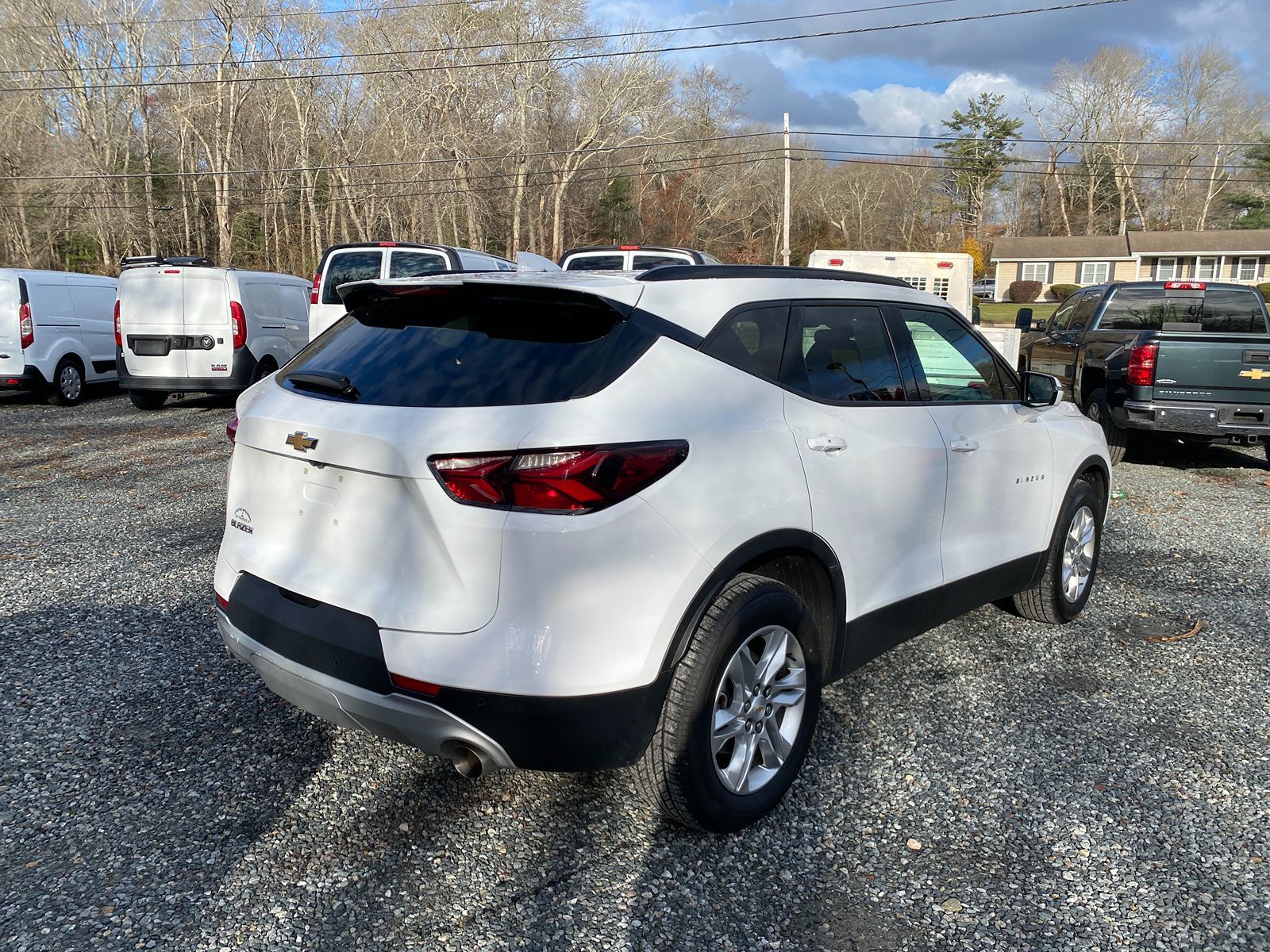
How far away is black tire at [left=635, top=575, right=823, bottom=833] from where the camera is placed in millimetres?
2660

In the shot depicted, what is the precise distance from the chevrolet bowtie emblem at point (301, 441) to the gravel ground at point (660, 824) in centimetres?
124

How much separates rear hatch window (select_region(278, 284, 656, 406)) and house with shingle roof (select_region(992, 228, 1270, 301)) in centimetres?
6525

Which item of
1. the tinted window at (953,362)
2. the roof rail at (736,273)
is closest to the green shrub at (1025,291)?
the tinted window at (953,362)

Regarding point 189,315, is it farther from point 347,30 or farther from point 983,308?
point 983,308

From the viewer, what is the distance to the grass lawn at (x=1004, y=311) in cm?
4212

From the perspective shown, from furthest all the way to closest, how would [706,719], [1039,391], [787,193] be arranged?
[787,193]
[1039,391]
[706,719]

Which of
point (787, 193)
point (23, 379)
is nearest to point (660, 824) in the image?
point (23, 379)

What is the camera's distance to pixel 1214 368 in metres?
8.19

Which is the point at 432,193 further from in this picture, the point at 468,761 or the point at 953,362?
the point at 468,761

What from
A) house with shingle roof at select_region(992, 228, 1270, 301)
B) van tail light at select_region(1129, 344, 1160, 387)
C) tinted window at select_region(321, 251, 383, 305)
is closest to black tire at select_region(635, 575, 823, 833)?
van tail light at select_region(1129, 344, 1160, 387)

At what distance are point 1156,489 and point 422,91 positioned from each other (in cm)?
4201

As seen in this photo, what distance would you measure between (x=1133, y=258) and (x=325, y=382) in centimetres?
6969

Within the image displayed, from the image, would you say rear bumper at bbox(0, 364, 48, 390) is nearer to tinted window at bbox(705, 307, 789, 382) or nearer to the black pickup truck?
tinted window at bbox(705, 307, 789, 382)

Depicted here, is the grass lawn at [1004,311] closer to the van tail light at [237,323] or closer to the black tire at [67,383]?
the van tail light at [237,323]
